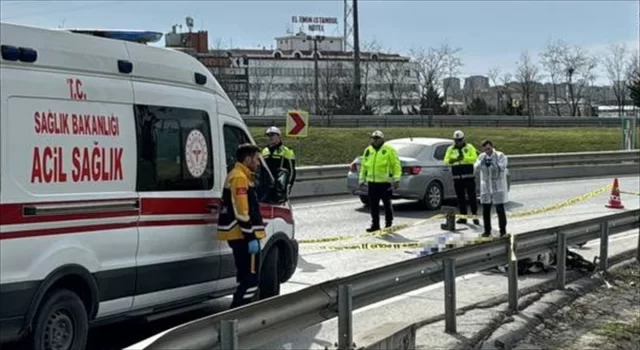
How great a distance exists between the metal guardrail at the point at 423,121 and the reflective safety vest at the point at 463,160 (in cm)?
3224

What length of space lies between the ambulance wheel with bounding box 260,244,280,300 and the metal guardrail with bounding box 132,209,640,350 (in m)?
1.69

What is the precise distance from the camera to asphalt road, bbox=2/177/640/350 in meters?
7.71

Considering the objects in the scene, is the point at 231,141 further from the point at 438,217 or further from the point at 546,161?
the point at 546,161

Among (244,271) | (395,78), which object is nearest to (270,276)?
(244,271)

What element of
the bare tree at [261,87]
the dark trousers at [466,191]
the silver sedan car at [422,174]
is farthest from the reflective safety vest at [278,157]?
the bare tree at [261,87]

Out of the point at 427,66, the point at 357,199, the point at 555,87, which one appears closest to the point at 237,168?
the point at 357,199

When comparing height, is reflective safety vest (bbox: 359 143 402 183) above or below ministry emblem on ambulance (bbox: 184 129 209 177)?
below

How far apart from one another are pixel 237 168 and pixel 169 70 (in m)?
1.00

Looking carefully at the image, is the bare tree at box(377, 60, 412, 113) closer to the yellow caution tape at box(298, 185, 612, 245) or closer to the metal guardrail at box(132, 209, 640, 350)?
the yellow caution tape at box(298, 185, 612, 245)

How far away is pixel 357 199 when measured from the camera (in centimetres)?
2108

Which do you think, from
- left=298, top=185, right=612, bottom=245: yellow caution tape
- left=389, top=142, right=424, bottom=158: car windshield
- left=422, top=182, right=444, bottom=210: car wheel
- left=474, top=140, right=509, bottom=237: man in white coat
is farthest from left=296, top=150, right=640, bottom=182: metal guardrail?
left=474, top=140, right=509, bottom=237: man in white coat

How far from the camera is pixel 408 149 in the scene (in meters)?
19.2

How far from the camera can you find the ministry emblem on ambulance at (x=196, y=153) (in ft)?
24.5

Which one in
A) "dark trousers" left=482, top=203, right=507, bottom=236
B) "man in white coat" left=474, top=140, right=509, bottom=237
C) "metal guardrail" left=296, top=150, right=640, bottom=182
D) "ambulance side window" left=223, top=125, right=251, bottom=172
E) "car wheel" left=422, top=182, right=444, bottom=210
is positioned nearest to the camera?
"ambulance side window" left=223, top=125, right=251, bottom=172
